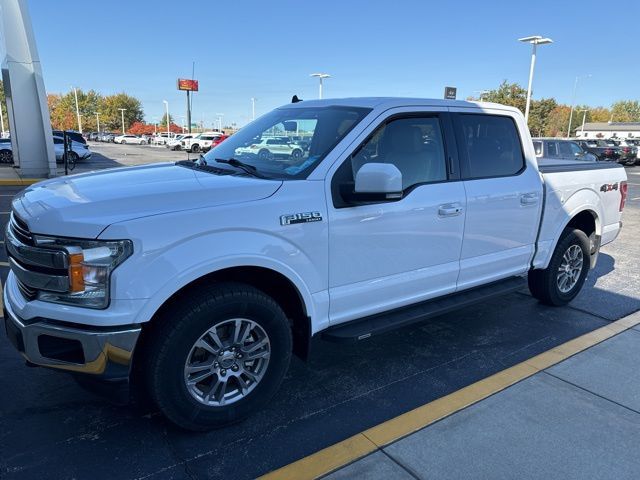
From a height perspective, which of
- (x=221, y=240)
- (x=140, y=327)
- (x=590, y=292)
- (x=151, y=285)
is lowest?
(x=590, y=292)

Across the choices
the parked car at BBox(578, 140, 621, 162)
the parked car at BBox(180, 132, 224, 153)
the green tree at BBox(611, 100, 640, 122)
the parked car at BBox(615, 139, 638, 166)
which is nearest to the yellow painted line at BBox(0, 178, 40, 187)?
the parked car at BBox(180, 132, 224, 153)

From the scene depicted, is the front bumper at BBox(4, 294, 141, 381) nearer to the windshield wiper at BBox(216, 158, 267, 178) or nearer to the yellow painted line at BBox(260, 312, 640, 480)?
the yellow painted line at BBox(260, 312, 640, 480)

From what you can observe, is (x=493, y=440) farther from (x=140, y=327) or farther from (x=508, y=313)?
(x=508, y=313)

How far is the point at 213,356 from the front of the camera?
8.99 ft

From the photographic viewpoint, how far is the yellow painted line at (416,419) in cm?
256

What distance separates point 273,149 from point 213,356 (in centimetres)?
154

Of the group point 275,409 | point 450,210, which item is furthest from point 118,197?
point 450,210

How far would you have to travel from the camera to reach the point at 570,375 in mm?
3578

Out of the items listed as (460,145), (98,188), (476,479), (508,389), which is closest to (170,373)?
(98,188)

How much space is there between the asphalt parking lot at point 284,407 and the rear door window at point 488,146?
57.1 inches

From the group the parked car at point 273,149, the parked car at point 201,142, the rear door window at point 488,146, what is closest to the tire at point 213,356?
the parked car at point 273,149

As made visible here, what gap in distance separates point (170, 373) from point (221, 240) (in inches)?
29.1

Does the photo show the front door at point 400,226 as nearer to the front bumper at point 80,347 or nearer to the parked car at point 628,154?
the front bumper at point 80,347

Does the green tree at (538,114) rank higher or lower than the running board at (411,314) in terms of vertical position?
higher
